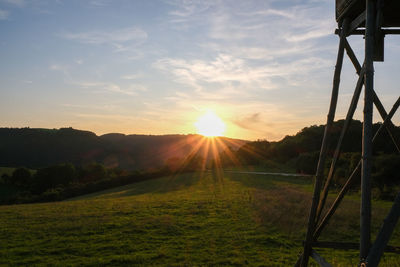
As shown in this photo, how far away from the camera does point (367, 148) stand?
→ 18.7ft

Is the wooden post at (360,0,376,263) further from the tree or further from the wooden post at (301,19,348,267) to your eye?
the tree

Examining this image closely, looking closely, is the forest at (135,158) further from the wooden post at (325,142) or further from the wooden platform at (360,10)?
the wooden platform at (360,10)

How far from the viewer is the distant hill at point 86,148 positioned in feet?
459

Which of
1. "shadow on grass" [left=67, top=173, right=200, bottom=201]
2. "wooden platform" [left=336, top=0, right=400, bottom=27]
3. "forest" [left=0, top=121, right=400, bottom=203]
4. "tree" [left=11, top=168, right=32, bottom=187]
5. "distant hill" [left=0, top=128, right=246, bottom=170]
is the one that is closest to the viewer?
"wooden platform" [left=336, top=0, right=400, bottom=27]

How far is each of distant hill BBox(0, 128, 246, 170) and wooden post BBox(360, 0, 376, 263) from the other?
12329 cm

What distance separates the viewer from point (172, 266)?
1464 cm

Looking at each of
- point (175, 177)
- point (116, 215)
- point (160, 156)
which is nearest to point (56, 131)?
point (160, 156)

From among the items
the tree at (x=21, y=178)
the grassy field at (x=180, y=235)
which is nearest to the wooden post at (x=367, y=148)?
the grassy field at (x=180, y=235)

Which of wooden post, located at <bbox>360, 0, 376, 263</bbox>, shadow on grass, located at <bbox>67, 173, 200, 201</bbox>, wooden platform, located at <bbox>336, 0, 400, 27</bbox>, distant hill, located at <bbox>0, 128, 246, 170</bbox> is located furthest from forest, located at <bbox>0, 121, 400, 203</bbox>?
shadow on grass, located at <bbox>67, 173, 200, 201</bbox>

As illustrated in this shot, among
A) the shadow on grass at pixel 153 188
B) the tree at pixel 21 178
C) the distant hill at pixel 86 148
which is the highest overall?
the distant hill at pixel 86 148

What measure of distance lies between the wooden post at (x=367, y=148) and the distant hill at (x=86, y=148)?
123 metres

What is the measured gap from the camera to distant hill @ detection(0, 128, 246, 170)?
5507 inches

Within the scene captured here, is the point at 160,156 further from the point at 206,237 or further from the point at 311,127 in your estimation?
the point at 206,237

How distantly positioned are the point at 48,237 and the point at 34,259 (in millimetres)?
4481
